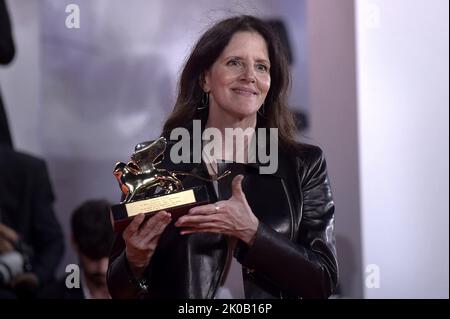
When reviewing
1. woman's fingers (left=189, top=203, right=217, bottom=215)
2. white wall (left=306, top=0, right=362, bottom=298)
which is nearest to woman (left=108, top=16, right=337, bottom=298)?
woman's fingers (left=189, top=203, right=217, bottom=215)

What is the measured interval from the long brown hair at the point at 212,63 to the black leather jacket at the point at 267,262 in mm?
122

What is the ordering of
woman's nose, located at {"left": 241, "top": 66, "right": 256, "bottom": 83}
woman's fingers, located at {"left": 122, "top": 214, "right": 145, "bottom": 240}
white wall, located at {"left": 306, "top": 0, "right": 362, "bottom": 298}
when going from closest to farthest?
woman's fingers, located at {"left": 122, "top": 214, "right": 145, "bottom": 240} → woman's nose, located at {"left": 241, "top": 66, "right": 256, "bottom": 83} → white wall, located at {"left": 306, "top": 0, "right": 362, "bottom": 298}

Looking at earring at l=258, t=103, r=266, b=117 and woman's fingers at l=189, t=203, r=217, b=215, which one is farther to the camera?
earring at l=258, t=103, r=266, b=117

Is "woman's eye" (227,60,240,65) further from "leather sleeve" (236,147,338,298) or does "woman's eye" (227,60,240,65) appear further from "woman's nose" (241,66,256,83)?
"leather sleeve" (236,147,338,298)

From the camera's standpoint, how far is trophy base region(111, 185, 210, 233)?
1.46m

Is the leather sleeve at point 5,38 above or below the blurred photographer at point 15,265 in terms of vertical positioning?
above

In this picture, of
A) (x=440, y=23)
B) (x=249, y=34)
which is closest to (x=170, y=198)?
(x=249, y=34)

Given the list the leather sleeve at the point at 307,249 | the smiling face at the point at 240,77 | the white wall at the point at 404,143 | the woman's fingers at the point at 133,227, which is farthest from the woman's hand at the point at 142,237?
the white wall at the point at 404,143

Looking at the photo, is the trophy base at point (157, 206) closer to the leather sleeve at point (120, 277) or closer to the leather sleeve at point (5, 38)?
the leather sleeve at point (120, 277)

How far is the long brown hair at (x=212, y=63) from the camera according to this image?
162 cm

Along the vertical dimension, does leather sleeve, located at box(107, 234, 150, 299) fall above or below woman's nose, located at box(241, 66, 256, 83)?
below

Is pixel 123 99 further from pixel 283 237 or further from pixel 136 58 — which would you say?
pixel 283 237

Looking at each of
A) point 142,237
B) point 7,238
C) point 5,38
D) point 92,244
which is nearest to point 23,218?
point 7,238

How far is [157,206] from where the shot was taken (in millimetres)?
1464
